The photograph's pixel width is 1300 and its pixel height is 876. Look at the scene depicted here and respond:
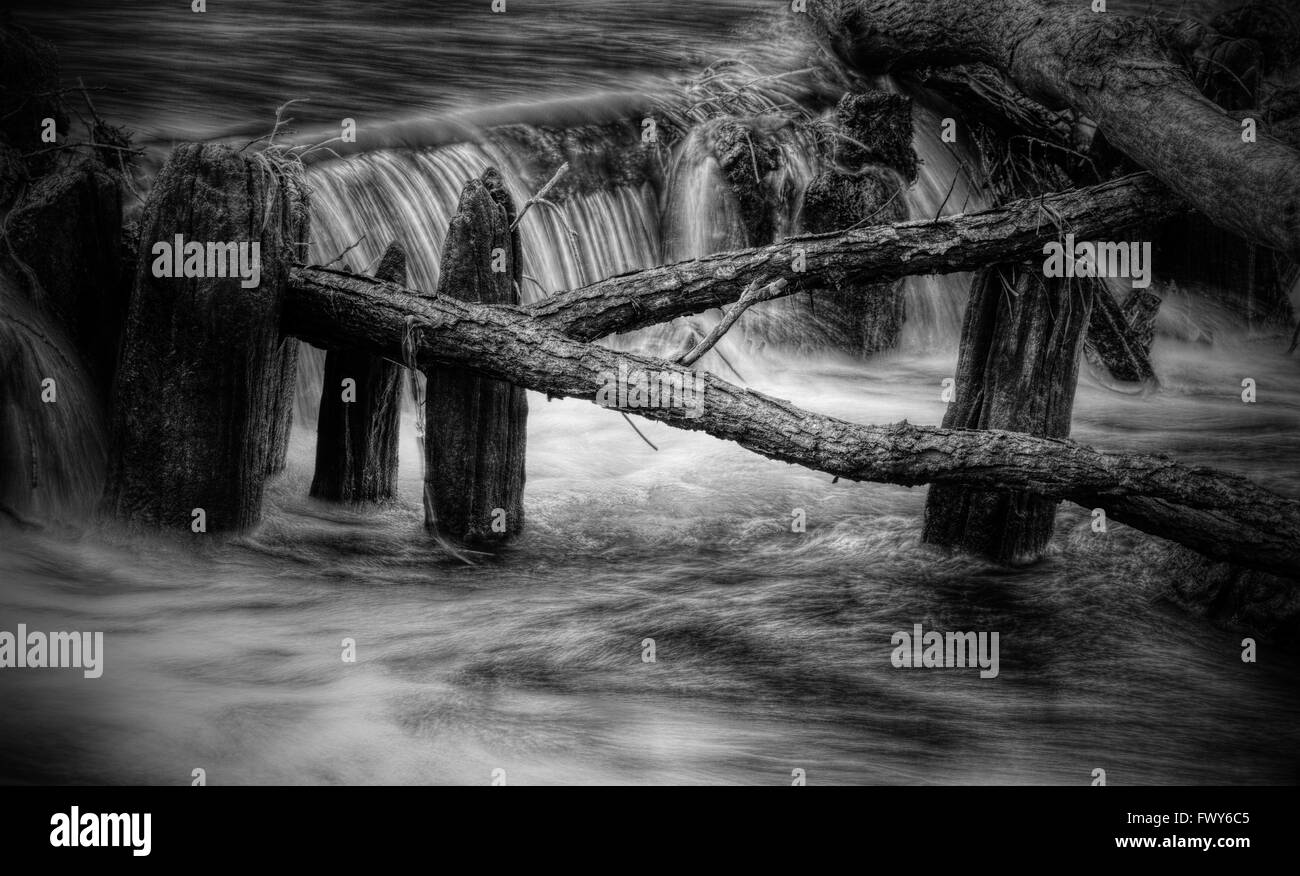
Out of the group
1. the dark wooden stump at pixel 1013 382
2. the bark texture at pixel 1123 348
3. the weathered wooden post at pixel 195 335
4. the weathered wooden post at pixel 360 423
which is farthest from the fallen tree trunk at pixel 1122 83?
the weathered wooden post at pixel 195 335

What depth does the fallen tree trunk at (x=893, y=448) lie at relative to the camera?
3.98 metres

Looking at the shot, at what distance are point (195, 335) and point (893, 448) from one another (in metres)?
2.29

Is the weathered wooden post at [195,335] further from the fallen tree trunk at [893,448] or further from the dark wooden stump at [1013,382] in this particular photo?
the dark wooden stump at [1013,382]

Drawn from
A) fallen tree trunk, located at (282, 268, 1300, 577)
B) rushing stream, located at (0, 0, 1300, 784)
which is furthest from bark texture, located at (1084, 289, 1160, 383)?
fallen tree trunk, located at (282, 268, 1300, 577)

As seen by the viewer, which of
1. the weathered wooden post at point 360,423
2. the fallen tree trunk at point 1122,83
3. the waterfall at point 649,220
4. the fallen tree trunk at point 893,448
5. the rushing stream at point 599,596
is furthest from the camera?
the waterfall at point 649,220

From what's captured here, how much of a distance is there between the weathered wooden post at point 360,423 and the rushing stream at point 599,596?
0.12 m

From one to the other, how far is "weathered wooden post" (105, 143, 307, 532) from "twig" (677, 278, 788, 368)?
4.63 feet

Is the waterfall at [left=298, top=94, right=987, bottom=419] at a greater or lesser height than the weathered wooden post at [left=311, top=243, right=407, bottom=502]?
greater

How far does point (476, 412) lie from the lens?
14.9 ft

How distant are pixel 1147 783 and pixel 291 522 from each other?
2.93 metres

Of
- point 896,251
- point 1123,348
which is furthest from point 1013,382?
point 1123,348

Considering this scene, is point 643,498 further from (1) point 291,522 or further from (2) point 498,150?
(2) point 498,150

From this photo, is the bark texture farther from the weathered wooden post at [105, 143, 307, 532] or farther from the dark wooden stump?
the weathered wooden post at [105, 143, 307, 532]

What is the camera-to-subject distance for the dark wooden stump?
185 inches
